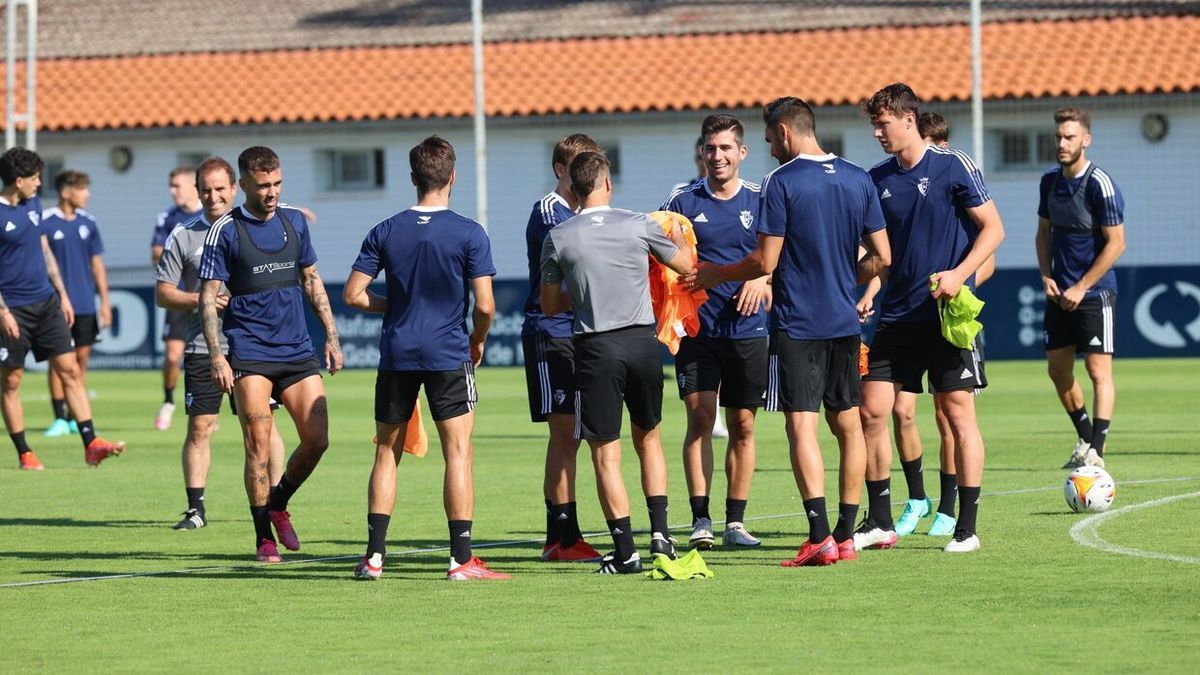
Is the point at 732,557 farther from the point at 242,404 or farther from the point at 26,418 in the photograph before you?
the point at 26,418

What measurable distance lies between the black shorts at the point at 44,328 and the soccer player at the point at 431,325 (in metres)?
7.92

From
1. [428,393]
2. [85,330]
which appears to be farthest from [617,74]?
[428,393]

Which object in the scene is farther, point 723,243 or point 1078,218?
point 1078,218

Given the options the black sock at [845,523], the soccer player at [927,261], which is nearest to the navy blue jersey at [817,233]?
the soccer player at [927,261]

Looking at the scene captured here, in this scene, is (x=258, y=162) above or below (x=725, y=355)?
above

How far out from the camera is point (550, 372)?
34.9 feet

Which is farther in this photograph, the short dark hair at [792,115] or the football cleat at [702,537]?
the football cleat at [702,537]

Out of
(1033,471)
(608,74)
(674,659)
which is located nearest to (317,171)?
(608,74)

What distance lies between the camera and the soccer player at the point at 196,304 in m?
11.8

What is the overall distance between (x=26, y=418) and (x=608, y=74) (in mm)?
15459

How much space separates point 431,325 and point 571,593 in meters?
1.53

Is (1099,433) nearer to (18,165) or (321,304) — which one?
(321,304)

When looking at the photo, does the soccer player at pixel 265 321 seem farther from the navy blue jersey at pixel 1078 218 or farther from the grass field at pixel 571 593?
the navy blue jersey at pixel 1078 218

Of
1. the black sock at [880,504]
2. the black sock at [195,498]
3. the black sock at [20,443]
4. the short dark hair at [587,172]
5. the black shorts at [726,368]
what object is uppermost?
the short dark hair at [587,172]
